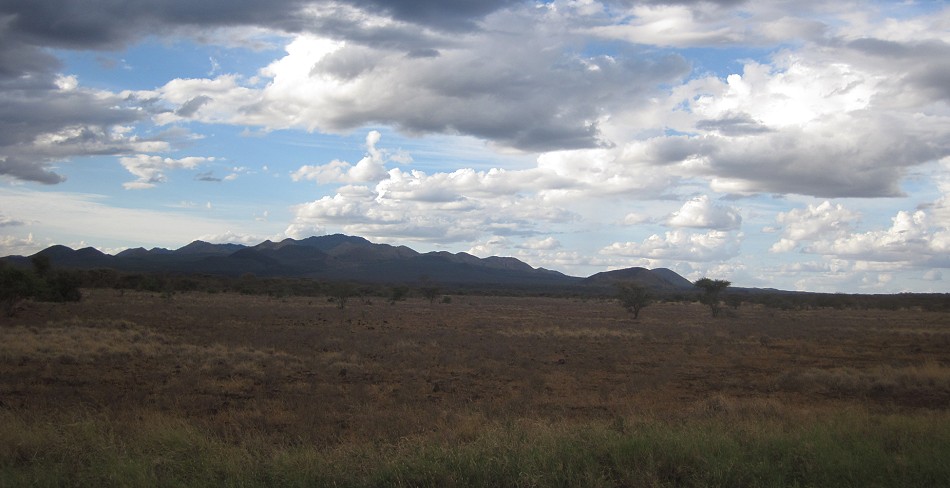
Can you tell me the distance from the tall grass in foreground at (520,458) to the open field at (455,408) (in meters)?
0.03

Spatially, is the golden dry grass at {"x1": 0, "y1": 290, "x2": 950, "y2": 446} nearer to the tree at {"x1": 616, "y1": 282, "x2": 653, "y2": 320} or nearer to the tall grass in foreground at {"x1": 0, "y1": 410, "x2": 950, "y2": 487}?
the tall grass in foreground at {"x1": 0, "y1": 410, "x2": 950, "y2": 487}

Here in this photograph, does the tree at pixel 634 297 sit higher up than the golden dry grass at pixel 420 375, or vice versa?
the tree at pixel 634 297

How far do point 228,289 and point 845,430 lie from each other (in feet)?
296

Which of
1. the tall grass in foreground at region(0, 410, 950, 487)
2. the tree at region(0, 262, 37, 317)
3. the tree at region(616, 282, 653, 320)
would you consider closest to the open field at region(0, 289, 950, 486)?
the tall grass in foreground at region(0, 410, 950, 487)

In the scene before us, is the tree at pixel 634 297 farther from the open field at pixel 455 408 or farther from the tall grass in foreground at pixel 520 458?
the tall grass in foreground at pixel 520 458

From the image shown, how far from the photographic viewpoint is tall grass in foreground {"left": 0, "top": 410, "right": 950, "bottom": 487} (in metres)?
7.55

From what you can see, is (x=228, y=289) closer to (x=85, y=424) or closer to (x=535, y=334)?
(x=535, y=334)

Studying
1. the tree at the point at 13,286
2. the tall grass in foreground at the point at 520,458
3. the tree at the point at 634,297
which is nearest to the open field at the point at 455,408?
the tall grass in foreground at the point at 520,458

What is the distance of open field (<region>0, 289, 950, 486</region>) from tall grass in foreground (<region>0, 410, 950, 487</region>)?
32 mm

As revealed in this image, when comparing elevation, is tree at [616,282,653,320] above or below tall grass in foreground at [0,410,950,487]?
above

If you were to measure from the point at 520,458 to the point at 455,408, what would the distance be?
6.60 meters

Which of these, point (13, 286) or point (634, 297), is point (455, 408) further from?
point (634, 297)

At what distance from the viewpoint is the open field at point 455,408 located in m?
7.83

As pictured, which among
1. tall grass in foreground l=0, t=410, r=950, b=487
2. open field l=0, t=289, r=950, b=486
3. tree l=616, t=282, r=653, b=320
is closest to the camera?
tall grass in foreground l=0, t=410, r=950, b=487
